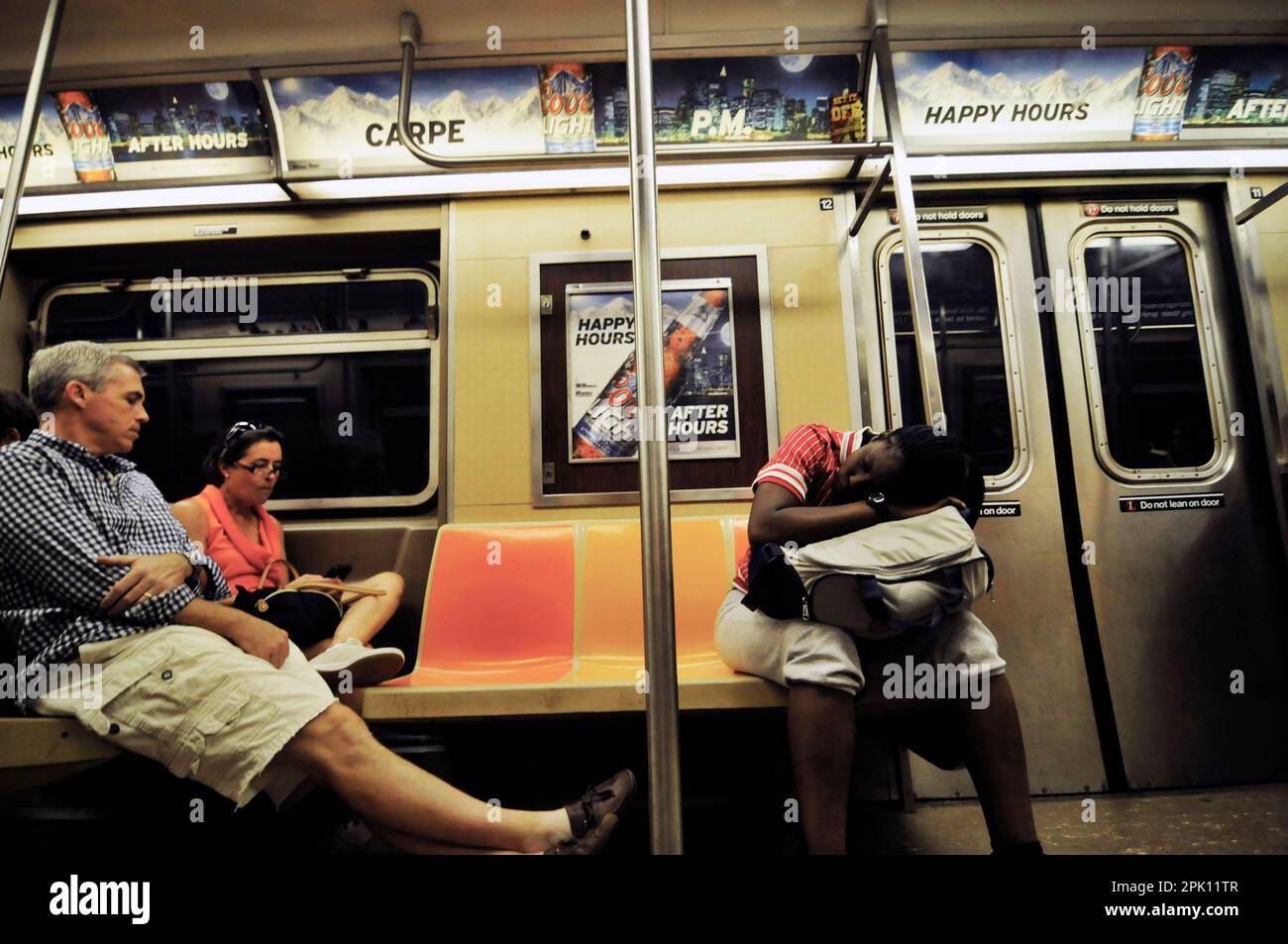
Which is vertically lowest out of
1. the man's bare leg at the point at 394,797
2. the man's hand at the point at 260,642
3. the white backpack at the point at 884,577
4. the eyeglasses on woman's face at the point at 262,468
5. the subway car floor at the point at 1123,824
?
the subway car floor at the point at 1123,824

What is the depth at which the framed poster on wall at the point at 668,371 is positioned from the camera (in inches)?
120

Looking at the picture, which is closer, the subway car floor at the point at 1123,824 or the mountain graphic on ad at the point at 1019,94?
the subway car floor at the point at 1123,824

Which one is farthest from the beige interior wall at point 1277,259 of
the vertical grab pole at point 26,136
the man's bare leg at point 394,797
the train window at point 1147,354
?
the vertical grab pole at point 26,136

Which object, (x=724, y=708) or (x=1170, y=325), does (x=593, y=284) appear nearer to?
(x=724, y=708)

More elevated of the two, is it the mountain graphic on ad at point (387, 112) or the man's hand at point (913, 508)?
the mountain graphic on ad at point (387, 112)

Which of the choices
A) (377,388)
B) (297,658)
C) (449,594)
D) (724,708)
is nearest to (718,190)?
(377,388)

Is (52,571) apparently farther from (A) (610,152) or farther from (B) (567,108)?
(B) (567,108)

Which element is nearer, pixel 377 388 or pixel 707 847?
pixel 707 847

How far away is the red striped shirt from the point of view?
73.5 inches

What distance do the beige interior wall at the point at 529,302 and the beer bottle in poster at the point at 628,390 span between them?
0.24 m

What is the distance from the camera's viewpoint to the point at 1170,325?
10.7ft

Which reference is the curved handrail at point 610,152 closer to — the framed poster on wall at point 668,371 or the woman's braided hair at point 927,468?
the framed poster on wall at point 668,371

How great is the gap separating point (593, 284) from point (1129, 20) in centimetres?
228
